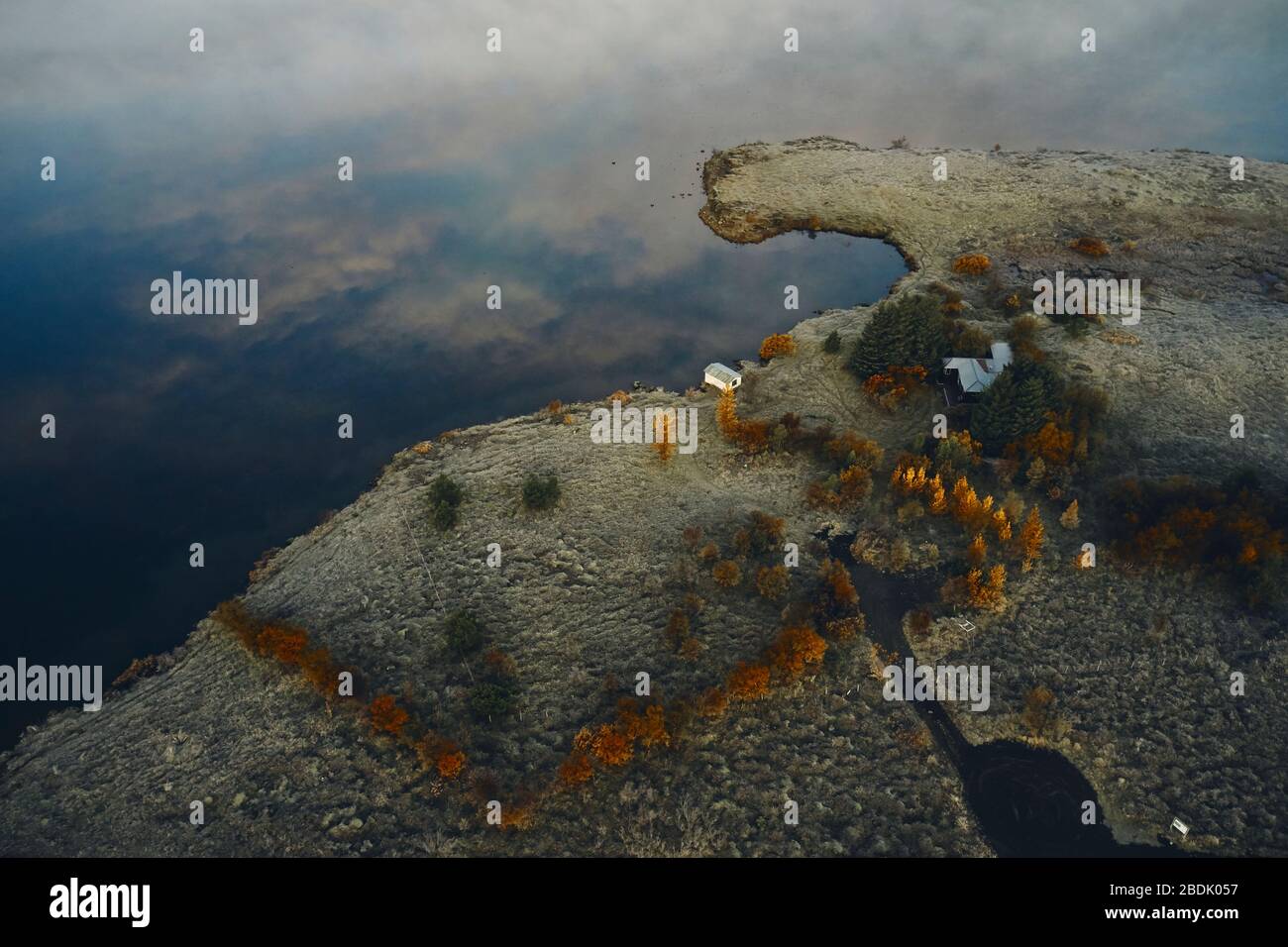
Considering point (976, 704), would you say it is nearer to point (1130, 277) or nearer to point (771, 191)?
point (1130, 277)

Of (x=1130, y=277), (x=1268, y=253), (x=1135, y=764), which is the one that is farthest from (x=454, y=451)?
(x=1268, y=253)

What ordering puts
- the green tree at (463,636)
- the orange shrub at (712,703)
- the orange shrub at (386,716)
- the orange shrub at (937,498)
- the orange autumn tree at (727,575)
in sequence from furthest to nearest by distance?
1. the orange shrub at (937,498)
2. the orange autumn tree at (727,575)
3. the green tree at (463,636)
4. the orange shrub at (712,703)
5. the orange shrub at (386,716)

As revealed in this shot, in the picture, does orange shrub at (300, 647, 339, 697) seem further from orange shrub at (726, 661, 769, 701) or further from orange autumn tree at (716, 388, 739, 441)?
orange autumn tree at (716, 388, 739, 441)

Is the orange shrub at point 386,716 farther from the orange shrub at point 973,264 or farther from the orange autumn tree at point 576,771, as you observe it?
the orange shrub at point 973,264

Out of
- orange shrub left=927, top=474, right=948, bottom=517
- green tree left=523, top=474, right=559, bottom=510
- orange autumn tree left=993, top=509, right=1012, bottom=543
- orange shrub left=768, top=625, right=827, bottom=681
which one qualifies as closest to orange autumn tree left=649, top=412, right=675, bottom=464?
green tree left=523, top=474, right=559, bottom=510

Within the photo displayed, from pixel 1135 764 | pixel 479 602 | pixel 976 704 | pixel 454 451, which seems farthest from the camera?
pixel 454 451

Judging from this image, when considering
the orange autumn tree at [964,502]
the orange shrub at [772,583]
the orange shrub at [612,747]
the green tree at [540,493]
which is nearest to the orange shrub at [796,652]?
the orange shrub at [772,583]
